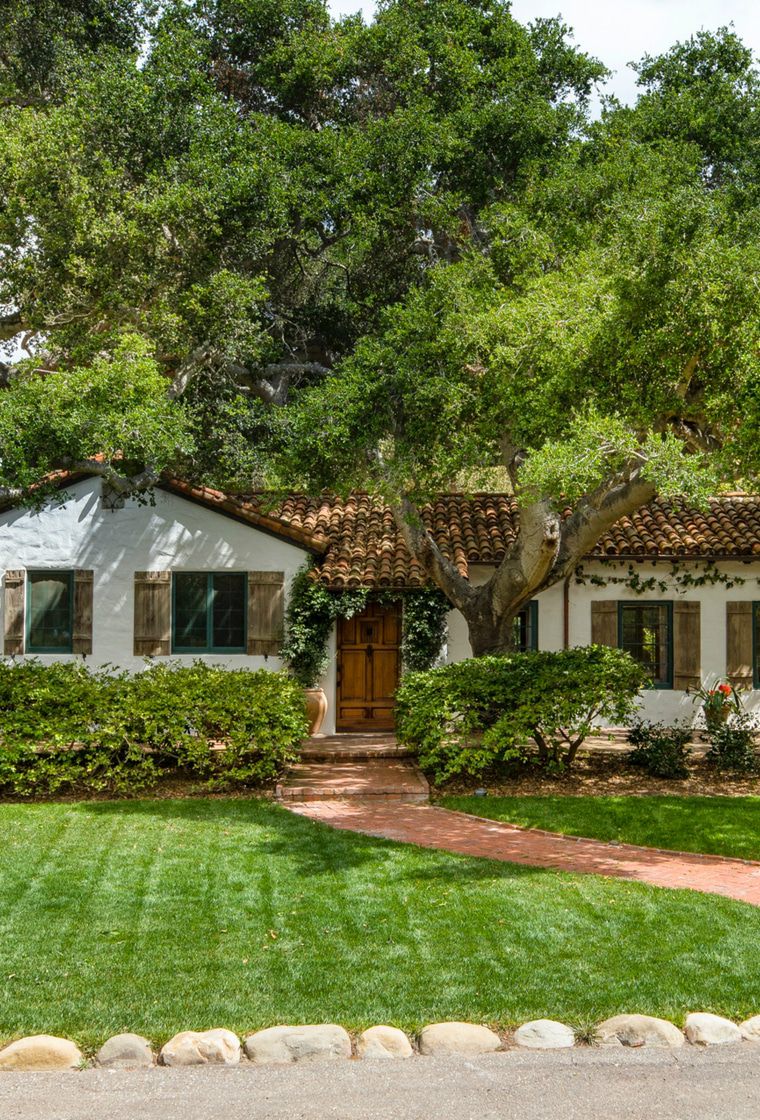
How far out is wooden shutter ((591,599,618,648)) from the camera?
17422 mm

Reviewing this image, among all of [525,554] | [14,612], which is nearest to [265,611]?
[14,612]

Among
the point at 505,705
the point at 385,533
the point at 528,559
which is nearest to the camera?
the point at 505,705

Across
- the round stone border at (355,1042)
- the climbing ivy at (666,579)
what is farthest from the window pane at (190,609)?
the round stone border at (355,1042)

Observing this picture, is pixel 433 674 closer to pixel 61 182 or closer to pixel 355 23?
pixel 61 182

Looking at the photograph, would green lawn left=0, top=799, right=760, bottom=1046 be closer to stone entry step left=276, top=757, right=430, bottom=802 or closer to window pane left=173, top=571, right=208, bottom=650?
stone entry step left=276, top=757, right=430, bottom=802

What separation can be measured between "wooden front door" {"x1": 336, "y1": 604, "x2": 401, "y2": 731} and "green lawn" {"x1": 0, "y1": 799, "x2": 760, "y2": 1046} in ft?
23.1

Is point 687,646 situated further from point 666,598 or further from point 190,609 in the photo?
point 190,609

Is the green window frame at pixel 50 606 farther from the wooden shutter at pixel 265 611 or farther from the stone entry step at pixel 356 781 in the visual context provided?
the stone entry step at pixel 356 781

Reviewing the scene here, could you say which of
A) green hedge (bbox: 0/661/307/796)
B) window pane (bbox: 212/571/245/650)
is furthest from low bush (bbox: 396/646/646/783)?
window pane (bbox: 212/571/245/650)

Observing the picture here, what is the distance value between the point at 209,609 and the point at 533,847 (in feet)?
28.9

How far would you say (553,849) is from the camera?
9805 mm

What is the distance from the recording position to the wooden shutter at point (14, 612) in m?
16.6

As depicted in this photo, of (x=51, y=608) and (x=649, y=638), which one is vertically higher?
(x=51, y=608)

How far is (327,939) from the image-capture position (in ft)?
23.3
